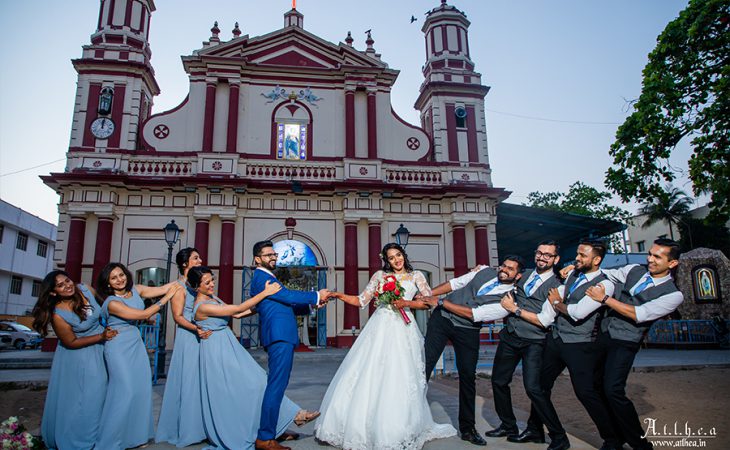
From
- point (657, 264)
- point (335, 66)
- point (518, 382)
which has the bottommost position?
point (518, 382)

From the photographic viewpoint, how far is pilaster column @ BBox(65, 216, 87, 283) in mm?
16234

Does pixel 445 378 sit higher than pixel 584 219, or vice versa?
pixel 584 219

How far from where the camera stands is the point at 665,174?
12531 millimetres

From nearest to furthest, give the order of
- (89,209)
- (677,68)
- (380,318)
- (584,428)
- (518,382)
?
(380,318)
(584,428)
(518,382)
(677,68)
(89,209)

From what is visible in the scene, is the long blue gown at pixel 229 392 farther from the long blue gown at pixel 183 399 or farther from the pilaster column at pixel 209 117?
the pilaster column at pixel 209 117

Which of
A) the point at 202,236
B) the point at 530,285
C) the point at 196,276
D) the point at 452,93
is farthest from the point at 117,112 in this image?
the point at 530,285

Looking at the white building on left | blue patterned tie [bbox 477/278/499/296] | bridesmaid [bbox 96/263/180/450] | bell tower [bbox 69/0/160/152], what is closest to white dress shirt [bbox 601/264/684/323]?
blue patterned tie [bbox 477/278/499/296]

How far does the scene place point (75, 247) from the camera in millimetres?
16406

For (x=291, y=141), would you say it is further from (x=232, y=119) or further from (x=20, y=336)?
(x=20, y=336)

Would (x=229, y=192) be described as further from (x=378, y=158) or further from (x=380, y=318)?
(x=380, y=318)

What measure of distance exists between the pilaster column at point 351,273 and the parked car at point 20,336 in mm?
15917

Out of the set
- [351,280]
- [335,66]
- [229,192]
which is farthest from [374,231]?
[335,66]

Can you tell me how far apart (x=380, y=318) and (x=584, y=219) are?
1773 centimetres

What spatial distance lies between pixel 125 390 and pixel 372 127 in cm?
1557
